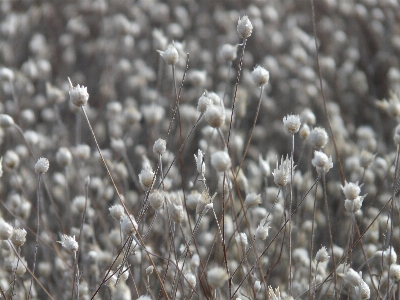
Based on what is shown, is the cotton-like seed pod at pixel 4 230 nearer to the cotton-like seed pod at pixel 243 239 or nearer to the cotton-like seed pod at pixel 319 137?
the cotton-like seed pod at pixel 243 239

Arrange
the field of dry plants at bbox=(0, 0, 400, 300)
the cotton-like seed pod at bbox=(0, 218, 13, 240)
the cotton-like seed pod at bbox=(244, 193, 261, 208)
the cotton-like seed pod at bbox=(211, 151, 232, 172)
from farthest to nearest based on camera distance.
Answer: the field of dry plants at bbox=(0, 0, 400, 300), the cotton-like seed pod at bbox=(244, 193, 261, 208), the cotton-like seed pod at bbox=(0, 218, 13, 240), the cotton-like seed pod at bbox=(211, 151, 232, 172)

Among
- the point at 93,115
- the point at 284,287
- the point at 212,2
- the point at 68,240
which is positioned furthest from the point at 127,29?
the point at 68,240

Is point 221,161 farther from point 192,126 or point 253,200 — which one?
point 192,126

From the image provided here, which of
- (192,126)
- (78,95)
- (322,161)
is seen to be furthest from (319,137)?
(192,126)

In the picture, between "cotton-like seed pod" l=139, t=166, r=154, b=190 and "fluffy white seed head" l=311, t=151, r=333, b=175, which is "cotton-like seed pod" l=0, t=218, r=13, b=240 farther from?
"fluffy white seed head" l=311, t=151, r=333, b=175

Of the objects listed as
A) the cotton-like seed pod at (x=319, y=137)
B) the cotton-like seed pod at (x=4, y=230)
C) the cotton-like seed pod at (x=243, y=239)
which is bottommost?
the cotton-like seed pod at (x=243, y=239)

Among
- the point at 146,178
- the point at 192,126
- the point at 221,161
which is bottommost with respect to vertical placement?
the point at 192,126

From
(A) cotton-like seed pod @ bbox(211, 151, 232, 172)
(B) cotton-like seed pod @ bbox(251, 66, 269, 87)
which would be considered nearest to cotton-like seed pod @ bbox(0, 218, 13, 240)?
(A) cotton-like seed pod @ bbox(211, 151, 232, 172)

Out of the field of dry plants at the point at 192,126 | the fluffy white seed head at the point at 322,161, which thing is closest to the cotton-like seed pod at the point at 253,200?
the field of dry plants at the point at 192,126
